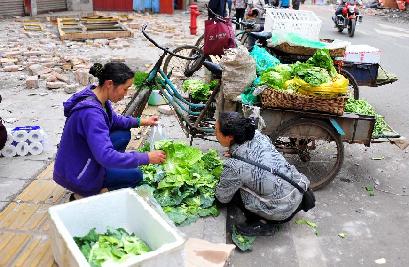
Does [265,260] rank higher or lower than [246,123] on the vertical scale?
lower

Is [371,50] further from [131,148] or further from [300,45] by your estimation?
[131,148]

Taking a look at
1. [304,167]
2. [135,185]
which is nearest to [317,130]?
[304,167]

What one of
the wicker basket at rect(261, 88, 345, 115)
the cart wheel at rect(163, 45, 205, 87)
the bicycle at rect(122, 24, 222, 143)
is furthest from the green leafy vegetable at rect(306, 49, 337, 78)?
the cart wheel at rect(163, 45, 205, 87)

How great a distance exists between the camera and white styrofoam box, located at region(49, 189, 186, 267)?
8.41 feet

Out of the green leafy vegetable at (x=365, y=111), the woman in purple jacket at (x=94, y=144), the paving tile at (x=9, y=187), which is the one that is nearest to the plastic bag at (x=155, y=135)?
the woman in purple jacket at (x=94, y=144)

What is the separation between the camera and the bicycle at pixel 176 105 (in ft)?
16.6

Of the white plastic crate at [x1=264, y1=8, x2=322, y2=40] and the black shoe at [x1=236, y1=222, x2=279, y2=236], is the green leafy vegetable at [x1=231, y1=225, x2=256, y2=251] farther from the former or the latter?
the white plastic crate at [x1=264, y1=8, x2=322, y2=40]

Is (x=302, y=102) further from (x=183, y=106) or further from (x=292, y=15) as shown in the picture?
(x=292, y=15)

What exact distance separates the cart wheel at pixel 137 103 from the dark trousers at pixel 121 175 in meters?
1.18

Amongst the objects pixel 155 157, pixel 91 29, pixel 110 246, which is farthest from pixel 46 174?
pixel 91 29

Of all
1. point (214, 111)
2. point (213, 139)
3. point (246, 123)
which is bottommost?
point (213, 139)

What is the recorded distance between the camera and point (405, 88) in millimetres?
8859

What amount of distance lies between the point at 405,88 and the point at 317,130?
5202 mm

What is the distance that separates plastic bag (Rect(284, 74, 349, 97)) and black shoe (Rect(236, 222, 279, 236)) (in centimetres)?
137
